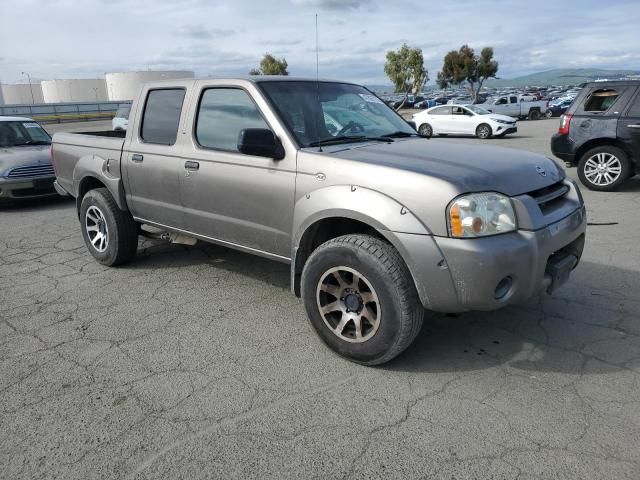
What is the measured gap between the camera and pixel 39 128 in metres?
10.1

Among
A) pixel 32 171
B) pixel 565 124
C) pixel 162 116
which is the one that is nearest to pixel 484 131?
pixel 565 124

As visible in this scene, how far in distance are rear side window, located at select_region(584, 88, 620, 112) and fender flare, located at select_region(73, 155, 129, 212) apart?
7.59m

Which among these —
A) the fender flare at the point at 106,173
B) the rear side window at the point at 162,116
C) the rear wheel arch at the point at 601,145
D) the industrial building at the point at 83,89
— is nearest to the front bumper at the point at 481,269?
the rear side window at the point at 162,116

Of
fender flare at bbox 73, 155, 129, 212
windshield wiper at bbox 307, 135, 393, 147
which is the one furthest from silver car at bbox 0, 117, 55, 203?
windshield wiper at bbox 307, 135, 393, 147

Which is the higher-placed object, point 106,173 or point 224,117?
point 224,117

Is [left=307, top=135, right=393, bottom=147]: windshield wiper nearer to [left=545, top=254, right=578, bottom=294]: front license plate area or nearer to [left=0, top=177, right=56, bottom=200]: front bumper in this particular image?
[left=545, top=254, right=578, bottom=294]: front license plate area

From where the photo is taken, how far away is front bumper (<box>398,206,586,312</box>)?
2869mm

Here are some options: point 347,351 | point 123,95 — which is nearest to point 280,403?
point 347,351

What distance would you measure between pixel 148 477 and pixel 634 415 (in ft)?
8.16

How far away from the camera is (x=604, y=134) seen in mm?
8578

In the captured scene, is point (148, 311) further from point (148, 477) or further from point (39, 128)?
point (39, 128)

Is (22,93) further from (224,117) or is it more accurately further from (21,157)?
(224,117)

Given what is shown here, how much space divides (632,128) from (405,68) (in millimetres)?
39600

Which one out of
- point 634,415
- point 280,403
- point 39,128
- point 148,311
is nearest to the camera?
point 634,415
